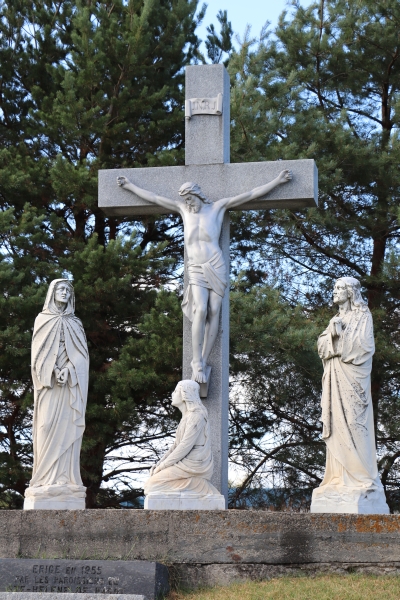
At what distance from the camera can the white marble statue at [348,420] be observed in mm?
8492

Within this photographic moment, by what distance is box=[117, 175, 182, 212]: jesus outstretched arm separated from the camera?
10.2 m

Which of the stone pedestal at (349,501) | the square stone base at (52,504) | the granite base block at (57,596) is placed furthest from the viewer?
the square stone base at (52,504)

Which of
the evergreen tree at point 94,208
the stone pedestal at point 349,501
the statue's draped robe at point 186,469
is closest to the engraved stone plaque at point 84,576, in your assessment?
the statue's draped robe at point 186,469

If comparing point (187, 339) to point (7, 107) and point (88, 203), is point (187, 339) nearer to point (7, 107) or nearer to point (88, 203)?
point (88, 203)

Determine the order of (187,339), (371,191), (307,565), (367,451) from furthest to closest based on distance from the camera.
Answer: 1. (371,191)
2. (187,339)
3. (367,451)
4. (307,565)

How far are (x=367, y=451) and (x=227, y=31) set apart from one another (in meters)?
10.8

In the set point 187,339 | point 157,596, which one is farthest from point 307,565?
point 187,339

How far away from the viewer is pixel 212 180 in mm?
10305

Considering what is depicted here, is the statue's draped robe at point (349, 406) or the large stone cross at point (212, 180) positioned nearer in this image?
the statue's draped robe at point (349, 406)

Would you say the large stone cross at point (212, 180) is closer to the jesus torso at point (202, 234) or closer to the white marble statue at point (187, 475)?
the jesus torso at point (202, 234)

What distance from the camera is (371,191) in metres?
16.8

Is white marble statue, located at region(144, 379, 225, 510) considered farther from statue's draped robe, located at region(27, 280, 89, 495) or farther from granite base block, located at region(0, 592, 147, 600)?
granite base block, located at region(0, 592, 147, 600)

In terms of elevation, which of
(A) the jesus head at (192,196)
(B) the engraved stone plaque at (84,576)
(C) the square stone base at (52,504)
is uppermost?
(A) the jesus head at (192,196)

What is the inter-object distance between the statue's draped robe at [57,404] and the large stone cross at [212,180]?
1.25m
